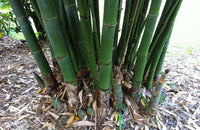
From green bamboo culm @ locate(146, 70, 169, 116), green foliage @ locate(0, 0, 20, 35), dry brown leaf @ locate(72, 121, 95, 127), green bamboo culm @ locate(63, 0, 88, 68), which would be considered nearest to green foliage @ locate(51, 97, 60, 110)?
Result: dry brown leaf @ locate(72, 121, 95, 127)

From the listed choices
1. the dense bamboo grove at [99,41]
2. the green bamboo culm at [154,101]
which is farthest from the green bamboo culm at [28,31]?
the green bamboo culm at [154,101]

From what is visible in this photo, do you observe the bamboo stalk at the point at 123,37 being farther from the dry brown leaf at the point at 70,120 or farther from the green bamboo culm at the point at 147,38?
the dry brown leaf at the point at 70,120

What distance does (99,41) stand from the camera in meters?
0.87

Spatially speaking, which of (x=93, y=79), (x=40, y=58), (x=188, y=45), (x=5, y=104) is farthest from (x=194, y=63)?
(x=5, y=104)

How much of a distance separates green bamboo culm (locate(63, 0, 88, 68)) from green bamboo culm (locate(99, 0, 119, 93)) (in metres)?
0.21

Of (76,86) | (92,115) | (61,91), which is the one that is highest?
(76,86)

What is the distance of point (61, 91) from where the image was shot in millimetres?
1023

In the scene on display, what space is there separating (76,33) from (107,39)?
0.84ft

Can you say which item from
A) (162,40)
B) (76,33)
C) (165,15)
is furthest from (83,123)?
(165,15)

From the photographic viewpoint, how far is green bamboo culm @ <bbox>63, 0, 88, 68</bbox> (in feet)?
2.30

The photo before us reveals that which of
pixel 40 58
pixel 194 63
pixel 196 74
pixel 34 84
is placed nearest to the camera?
pixel 40 58

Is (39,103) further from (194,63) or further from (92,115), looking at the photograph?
(194,63)

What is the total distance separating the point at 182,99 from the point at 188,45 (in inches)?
59.1

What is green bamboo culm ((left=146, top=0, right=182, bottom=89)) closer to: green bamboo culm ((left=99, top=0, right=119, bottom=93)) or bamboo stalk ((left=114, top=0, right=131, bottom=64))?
bamboo stalk ((left=114, top=0, right=131, bottom=64))
